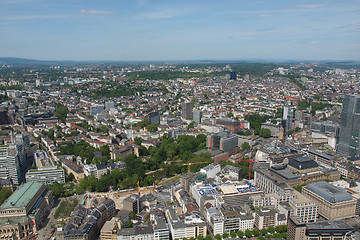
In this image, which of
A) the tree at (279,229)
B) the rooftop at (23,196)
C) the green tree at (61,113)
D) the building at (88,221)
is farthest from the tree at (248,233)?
the green tree at (61,113)

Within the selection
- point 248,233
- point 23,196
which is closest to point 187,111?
point 23,196

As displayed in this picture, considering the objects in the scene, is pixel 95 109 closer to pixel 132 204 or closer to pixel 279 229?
pixel 132 204

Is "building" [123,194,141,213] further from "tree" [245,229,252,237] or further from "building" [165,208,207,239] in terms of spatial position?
"tree" [245,229,252,237]

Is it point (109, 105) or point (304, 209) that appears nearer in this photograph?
point (304, 209)

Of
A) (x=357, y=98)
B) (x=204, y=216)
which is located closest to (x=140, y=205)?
(x=204, y=216)

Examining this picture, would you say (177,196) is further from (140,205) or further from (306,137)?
(306,137)

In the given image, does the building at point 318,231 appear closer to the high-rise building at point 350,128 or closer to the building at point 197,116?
Answer: the high-rise building at point 350,128
